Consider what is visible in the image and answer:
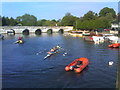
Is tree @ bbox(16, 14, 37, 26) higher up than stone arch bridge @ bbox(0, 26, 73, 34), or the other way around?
tree @ bbox(16, 14, 37, 26)

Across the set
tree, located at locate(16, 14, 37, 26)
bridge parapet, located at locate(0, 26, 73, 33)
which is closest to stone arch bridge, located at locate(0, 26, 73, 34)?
bridge parapet, located at locate(0, 26, 73, 33)

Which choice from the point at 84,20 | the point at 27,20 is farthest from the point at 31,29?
the point at 27,20

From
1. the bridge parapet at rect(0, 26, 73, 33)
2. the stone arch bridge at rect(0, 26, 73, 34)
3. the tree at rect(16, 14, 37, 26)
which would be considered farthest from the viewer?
the tree at rect(16, 14, 37, 26)

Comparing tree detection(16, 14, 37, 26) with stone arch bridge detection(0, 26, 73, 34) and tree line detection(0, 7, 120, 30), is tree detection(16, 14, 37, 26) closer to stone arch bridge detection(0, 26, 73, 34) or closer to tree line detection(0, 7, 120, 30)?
tree line detection(0, 7, 120, 30)

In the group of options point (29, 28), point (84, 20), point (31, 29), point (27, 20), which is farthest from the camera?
point (27, 20)

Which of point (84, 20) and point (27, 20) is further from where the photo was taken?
point (27, 20)

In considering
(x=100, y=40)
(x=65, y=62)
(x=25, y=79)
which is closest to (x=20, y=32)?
(x=100, y=40)

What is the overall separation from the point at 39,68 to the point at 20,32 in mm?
98830

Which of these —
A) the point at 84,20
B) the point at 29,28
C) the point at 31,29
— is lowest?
the point at 31,29

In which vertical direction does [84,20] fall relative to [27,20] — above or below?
below

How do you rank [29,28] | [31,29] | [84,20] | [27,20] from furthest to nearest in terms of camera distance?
[27,20] → [84,20] → [31,29] → [29,28]

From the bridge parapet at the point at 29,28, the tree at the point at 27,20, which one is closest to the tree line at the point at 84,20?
the tree at the point at 27,20

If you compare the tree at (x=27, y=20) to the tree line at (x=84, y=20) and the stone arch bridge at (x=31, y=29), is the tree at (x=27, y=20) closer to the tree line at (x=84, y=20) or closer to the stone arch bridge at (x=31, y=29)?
the tree line at (x=84, y=20)

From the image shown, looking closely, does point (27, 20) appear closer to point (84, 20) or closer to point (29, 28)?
point (29, 28)
